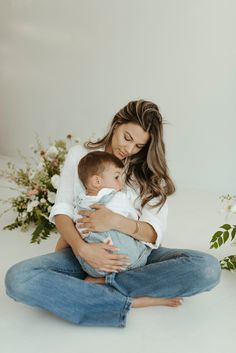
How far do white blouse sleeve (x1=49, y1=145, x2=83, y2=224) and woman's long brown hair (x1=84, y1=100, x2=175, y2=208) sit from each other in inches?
2.9

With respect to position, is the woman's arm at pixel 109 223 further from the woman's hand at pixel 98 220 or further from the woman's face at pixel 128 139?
the woman's face at pixel 128 139

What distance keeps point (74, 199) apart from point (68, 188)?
5 centimetres

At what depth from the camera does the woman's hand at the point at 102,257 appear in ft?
5.10

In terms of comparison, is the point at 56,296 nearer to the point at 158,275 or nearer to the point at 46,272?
the point at 46,272

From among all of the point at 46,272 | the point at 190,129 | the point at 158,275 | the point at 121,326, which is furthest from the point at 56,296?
the point at 190,129

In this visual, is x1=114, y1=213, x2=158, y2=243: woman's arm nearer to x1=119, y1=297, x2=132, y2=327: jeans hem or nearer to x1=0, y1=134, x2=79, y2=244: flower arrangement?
x1=119, y1=297, x2=132, y2=327: jeans hem

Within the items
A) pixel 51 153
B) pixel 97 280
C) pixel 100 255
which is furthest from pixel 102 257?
pixel 51 153

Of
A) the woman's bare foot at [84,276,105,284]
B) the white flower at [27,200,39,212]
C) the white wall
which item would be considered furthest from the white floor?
the white wall

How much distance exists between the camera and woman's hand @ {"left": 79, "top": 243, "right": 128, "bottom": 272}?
5.10ft

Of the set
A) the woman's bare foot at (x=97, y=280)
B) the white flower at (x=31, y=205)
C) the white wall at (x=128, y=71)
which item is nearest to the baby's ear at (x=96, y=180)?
the woman's bare foot at (x=97, y=280)

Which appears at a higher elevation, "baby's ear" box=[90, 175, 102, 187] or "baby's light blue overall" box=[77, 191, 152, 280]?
"baby's ear" box=[90, 175, 102, 187]

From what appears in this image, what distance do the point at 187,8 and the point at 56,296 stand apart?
303 centimetres

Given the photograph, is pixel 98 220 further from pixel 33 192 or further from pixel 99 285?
pixel 33 192

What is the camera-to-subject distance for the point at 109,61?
4305 millimetres
